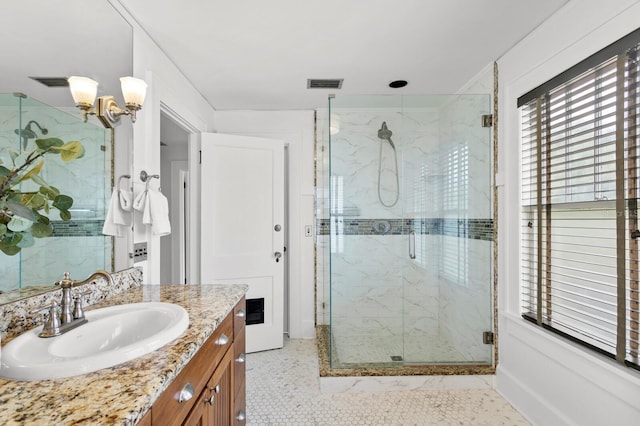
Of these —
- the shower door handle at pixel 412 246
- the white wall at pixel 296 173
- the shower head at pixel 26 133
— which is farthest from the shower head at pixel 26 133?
the shower door handle at pixel 412 246

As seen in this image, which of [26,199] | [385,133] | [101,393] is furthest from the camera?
[385,133]

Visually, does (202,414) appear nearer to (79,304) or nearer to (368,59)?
(79,304)

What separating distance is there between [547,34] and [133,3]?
2188 mm

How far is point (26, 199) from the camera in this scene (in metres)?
0.96

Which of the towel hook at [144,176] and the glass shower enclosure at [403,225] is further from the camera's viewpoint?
the glass shower enclosure at [403,225]

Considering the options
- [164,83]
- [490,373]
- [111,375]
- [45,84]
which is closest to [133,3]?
[164,83]

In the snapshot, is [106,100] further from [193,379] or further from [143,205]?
[193,379]

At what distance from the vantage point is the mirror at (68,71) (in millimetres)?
966

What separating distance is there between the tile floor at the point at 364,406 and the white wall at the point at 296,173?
0.80 m

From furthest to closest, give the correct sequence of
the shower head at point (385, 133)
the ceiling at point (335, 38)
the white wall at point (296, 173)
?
the white wall at point (296, 173), the shower head at point (385, 133), the ceiling at point (335, 38)

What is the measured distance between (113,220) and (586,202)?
227 centimetres

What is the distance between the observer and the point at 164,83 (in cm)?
199

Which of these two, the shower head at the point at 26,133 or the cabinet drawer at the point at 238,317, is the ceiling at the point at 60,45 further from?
the cabinet drawer at the point at 238,317

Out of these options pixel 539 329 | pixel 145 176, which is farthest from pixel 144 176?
pixel 539 329
